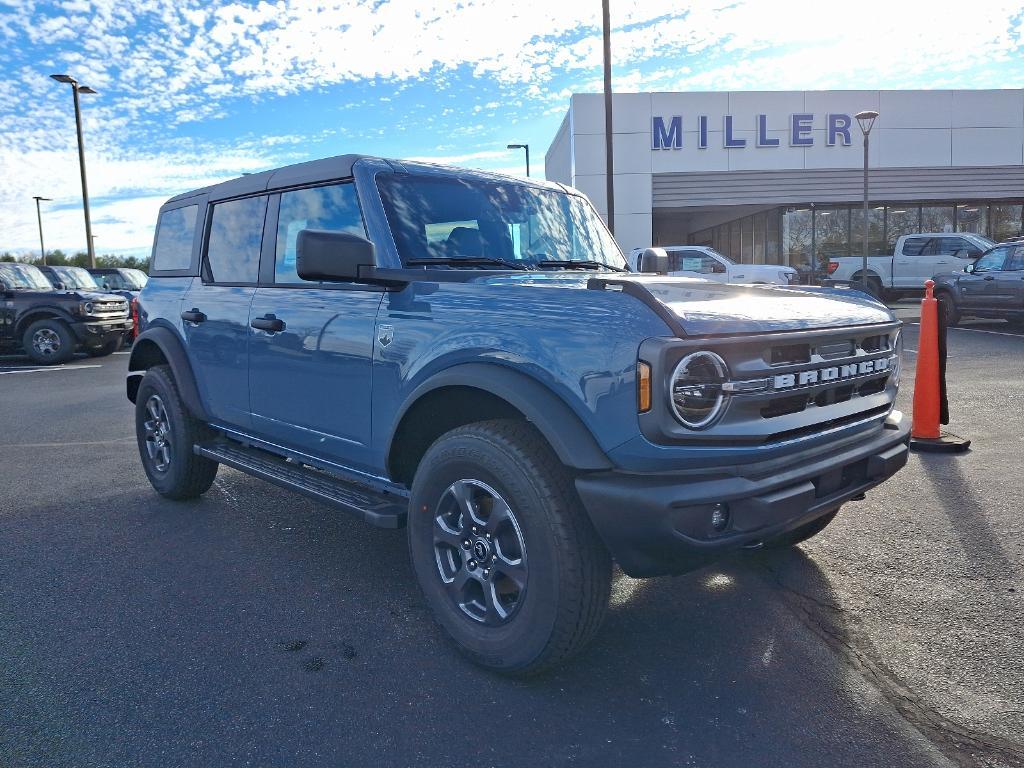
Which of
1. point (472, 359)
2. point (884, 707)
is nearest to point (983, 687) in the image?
point (884, 707)

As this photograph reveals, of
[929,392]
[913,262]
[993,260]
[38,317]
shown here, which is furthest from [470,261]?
[913,262]

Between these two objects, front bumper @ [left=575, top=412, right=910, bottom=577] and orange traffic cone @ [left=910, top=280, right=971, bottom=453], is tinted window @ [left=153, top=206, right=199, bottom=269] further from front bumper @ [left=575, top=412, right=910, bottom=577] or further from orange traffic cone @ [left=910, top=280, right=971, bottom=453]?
orange traffic cone @ [left=910, top=280, right=971, bottom=453]

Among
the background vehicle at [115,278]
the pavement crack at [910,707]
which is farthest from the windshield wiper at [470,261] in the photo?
the background vehicle at [115,278]

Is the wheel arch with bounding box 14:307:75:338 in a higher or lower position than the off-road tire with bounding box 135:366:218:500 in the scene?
higher

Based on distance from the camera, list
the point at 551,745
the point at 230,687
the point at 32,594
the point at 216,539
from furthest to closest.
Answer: the point at 216,539
the point at 32,594
the point at 230,687
the point at 551,745

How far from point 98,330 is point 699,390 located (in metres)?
14.7

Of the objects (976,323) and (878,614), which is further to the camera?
(976,323)

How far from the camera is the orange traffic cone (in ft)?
18.8

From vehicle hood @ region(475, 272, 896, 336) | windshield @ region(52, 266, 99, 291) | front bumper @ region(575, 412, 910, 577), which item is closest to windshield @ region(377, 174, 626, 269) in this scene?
vehicle hood @ region(475, 272, 896, 336)

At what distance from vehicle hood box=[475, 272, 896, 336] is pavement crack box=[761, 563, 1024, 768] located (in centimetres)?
121

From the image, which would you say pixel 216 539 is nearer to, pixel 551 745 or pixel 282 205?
pixel 282 205

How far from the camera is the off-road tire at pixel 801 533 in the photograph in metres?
3.65

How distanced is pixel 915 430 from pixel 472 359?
4553mm

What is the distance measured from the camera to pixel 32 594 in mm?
3568
